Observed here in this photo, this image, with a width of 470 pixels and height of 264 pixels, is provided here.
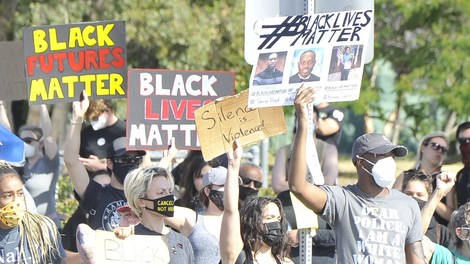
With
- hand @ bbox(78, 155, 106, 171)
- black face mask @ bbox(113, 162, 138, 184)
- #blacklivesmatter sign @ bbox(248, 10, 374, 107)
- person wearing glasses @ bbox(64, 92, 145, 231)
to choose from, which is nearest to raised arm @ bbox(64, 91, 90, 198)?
person wearing glasses @ bbox(64, 92, 145, 231)

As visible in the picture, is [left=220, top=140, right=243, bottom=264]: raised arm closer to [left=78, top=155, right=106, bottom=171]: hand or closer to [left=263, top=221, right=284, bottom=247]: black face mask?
[left=263, top=221, right=284, bottom=247]: black face mask

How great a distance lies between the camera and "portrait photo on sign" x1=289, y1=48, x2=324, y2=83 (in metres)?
5.96

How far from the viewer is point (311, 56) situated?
19.7ft

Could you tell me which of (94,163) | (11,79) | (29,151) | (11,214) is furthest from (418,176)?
(29,151)

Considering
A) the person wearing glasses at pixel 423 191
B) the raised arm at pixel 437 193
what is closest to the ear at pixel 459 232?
the raised arm at pixel 437 193

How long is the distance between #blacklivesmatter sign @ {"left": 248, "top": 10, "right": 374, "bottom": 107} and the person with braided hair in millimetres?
1272

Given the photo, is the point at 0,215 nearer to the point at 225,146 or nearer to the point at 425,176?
the point at 225,146

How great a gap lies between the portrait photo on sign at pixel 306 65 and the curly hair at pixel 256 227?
75 centimetres

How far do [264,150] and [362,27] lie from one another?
921 cm

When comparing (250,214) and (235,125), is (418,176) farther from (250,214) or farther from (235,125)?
(250,214)

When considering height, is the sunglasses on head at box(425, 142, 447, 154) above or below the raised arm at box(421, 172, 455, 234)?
above

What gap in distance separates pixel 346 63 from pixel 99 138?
3414 mm

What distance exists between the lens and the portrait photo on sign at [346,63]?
592 cm

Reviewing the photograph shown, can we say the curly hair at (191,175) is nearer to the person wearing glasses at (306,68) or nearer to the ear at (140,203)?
the ear at (140,203)
